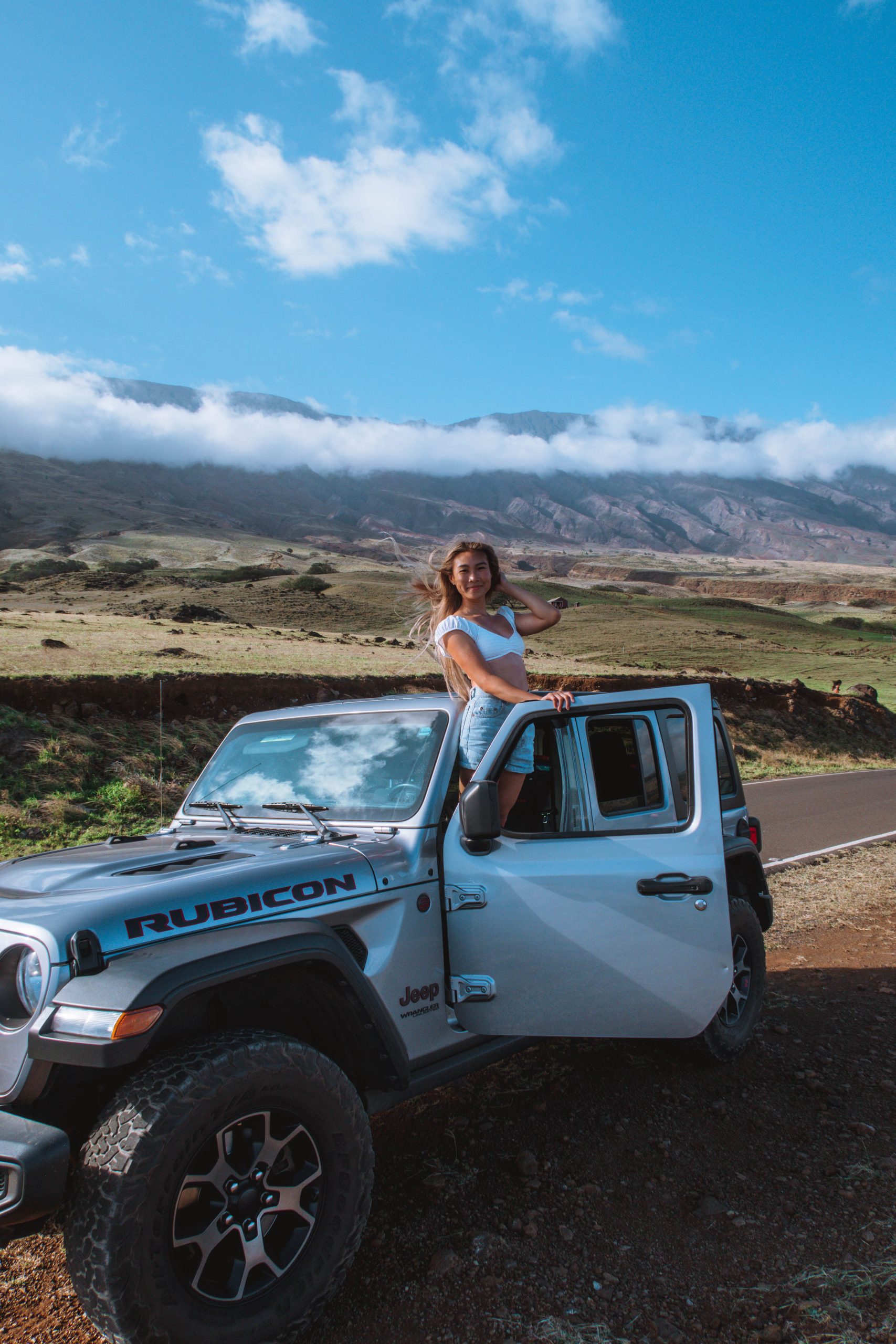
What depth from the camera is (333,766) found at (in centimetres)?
407

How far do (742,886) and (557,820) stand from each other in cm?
159

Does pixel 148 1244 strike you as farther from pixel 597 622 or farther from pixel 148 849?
pixel 597 622

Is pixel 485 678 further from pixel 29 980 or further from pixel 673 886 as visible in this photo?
pixel 29 980

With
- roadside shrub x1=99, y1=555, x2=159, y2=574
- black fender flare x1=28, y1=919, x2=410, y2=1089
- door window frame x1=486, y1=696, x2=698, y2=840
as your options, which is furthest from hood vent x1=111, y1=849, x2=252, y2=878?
roadside shrub x1=99, y1=555, x2=159, y2=574

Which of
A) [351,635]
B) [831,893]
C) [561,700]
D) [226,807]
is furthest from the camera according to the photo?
[351,635]

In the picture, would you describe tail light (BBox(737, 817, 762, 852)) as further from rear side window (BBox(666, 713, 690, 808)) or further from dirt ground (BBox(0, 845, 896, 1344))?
dirt ground (BBox(0, 845, 896, 1344))

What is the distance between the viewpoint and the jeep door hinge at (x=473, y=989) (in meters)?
3.38

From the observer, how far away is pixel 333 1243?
8.79 feet

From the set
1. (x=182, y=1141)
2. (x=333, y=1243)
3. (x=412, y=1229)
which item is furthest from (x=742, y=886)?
(x=182, y=1141)

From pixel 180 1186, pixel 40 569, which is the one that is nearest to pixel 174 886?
pixel 180 1186

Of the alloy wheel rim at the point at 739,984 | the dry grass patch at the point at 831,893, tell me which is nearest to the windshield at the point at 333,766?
the alloy wheel rim at the point at 739,984

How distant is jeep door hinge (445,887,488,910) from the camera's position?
134 inches

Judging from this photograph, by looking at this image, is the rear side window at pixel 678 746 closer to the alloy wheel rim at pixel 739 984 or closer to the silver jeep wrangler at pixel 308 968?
the silver jeep wrangler at pixel 308 968

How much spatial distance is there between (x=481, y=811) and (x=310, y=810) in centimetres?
102
